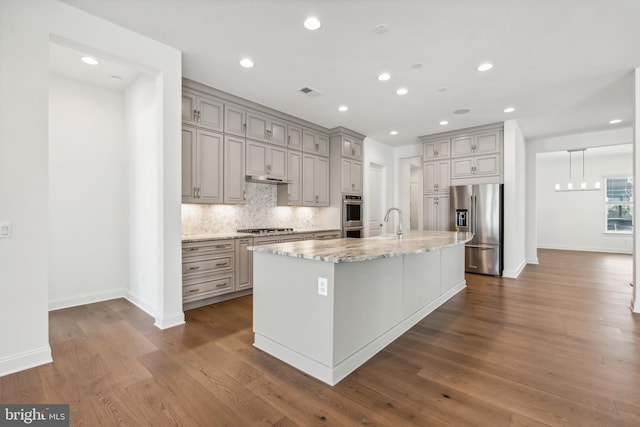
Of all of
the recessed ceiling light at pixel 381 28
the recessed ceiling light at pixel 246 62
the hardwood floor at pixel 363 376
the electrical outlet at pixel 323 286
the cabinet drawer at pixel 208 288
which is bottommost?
the hardwood floor at pixel 363 376

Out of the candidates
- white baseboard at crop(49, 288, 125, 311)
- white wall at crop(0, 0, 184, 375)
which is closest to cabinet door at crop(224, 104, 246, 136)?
white wall at crop(0, 0, 184, 375)

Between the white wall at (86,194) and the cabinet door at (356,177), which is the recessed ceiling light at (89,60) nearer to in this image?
the white wall at (86,194)

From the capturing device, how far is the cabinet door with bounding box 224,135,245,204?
4.16m

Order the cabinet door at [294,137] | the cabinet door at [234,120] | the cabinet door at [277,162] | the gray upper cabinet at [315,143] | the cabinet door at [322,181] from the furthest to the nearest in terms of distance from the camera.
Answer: the cabinet door at [322,181]
the gray upper cabinet at [315,143]
the cabinet door at [294,137]
the cabinet door at [277,162]
the cabinet door at [234,120]

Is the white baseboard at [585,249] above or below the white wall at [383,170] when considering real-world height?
below

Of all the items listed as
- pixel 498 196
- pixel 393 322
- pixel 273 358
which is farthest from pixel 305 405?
pixel 498 196

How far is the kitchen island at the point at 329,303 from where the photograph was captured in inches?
81.4

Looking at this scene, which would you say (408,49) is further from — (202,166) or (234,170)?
(202,166)

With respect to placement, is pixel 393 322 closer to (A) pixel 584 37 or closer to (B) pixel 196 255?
(B) pixel 196 255

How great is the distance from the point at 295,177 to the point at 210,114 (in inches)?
70.8

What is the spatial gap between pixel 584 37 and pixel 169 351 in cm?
480

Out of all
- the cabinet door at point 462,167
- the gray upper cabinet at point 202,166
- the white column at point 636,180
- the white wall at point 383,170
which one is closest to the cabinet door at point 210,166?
the gray upper cabinet at point 202,166

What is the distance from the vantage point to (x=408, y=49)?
2984 mm

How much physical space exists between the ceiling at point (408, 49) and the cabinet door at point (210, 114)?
0.24 metres
